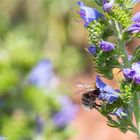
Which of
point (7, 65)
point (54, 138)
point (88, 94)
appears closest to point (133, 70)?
point (88, 94)

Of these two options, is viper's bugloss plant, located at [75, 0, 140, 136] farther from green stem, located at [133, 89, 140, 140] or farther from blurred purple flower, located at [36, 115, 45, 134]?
blurred purple flower, located at [36, 115, 45, 134]

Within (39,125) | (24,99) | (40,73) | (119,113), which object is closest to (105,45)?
(119,113)

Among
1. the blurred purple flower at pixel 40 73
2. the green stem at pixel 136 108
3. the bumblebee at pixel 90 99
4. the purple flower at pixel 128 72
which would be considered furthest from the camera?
the blurred purple flower at pixel 40 73

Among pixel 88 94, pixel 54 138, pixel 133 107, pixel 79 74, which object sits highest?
pixel 79 74

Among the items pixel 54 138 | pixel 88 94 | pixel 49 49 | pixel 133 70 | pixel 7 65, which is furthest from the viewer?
pixel 49 49

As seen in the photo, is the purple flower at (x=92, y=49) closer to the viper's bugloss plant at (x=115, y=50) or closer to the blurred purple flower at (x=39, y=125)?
the viper's bugloss plant at (x=115, y=50)

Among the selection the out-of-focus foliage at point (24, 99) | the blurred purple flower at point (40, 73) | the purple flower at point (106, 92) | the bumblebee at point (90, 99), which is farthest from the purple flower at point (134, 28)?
the blurred purple flower at point (40, 73)

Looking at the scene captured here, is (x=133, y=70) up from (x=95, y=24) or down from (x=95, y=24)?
down

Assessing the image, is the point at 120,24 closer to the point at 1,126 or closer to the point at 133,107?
the point at 133,107
